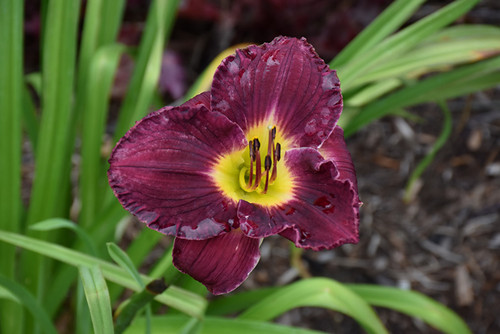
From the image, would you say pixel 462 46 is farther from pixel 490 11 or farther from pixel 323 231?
pixel 490 11

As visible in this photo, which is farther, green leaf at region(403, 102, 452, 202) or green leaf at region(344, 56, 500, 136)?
green leaf at region(403, 102, 452, 202)

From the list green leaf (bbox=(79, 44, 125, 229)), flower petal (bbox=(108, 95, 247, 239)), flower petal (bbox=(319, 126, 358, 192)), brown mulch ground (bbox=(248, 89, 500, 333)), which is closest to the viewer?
flower petal (bbox=(108, 95, 247, 239))

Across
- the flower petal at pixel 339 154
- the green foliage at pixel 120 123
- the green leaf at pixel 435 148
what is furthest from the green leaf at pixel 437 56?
the flower petal at pixel 339 154

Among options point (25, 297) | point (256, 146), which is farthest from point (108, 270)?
point (256, 146)

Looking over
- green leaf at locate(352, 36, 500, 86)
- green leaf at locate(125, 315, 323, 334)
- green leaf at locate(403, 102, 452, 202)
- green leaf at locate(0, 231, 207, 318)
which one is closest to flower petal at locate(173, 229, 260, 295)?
green leaf at locate(0, 231, 207, 318)

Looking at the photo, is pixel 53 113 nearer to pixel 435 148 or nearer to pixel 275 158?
pixel 275 158

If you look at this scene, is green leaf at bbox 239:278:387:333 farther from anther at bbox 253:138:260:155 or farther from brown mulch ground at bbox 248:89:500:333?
brown mulch ground at bbox 248:89:500:333

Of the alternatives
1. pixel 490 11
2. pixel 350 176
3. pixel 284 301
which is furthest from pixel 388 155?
pixel 350 176
